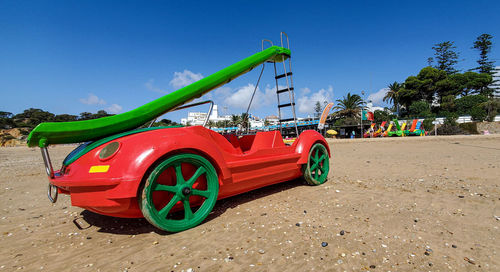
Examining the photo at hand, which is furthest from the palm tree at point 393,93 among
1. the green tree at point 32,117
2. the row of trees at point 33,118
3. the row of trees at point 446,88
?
the green tree at point 32,117

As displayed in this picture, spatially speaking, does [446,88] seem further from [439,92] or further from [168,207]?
[168,207]

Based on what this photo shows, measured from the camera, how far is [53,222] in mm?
3188

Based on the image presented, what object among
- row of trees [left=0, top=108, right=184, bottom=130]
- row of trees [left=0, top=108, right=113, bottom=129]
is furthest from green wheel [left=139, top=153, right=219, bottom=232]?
row of trees [left=0, top=108, right=113, bottom=129]

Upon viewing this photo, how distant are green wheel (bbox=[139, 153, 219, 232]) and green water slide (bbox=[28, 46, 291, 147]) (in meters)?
0.75

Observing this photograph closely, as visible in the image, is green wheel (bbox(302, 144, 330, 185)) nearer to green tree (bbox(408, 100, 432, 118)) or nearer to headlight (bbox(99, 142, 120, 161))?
headlight (bbox(99, 142, 120, 161))

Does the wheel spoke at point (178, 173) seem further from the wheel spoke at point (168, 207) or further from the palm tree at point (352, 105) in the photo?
the palm tree at point (352, 105)

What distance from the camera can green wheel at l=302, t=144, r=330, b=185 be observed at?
14.3 ft

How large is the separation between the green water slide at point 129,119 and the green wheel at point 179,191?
751 millimetres

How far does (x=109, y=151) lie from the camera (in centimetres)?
237

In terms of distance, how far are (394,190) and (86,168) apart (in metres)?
4.75

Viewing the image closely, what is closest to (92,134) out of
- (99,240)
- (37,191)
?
(99,240)

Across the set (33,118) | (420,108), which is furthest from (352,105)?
(33,118)

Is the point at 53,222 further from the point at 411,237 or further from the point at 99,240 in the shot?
the point at 411,237

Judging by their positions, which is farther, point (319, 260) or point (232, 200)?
point (232, 200)
